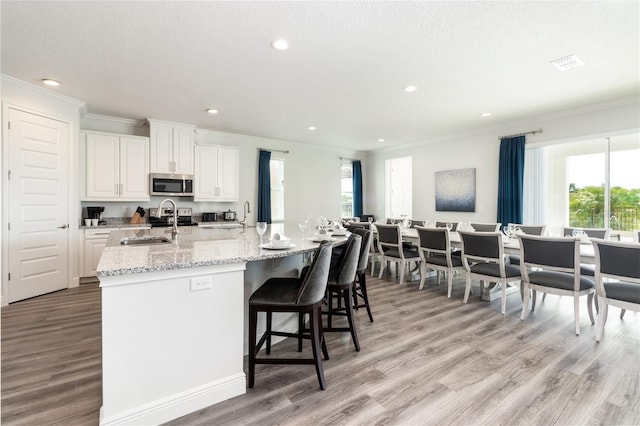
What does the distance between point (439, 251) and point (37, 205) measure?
525 cm

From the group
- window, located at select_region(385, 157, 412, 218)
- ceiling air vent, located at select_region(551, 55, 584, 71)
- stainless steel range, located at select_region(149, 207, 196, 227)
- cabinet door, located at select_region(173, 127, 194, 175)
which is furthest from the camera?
window, located at select_region(385, 157, 412, 218)

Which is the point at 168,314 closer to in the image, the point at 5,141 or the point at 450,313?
the point at 450,313

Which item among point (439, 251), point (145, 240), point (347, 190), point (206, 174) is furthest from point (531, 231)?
point (206, 174)

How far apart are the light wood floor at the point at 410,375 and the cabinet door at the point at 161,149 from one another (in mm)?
2700

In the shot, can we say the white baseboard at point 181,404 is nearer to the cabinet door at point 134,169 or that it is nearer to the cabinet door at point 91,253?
the cabinet door at point 91,253

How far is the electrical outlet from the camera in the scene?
1.68 meters

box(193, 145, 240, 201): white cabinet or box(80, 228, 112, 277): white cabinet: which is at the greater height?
box(193, 145, 240, 201): white cabinet

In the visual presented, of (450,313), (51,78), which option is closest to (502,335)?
(450,313)

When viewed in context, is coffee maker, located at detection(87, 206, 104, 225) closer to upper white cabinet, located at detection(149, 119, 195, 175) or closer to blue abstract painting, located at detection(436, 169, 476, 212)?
upper white cabinet, located at detection(149, 119, 195, 175)

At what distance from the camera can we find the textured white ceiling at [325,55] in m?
2.22

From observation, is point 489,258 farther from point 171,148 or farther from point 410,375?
point 171,148

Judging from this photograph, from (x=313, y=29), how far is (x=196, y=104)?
254cm

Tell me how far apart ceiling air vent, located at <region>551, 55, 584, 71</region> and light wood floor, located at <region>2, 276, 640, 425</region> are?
2.63 meters

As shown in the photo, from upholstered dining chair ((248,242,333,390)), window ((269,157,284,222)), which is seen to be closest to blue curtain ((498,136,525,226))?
window ((269,157,284,222))
